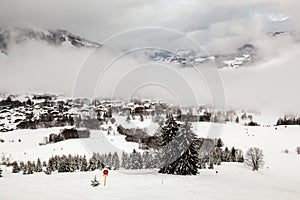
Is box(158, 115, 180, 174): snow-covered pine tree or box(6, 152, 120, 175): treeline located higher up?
box(158, 115, 180, 174): snow-covered pine tree

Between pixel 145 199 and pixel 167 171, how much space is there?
1993 cm

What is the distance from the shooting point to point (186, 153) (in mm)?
40125

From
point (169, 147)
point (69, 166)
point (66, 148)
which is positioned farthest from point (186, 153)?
point (66, 148)

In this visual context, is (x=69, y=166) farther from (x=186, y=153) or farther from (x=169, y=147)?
(x=186, y=153)

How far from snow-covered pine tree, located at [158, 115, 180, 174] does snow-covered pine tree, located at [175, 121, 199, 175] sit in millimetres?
642

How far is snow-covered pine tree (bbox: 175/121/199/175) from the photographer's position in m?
39.4

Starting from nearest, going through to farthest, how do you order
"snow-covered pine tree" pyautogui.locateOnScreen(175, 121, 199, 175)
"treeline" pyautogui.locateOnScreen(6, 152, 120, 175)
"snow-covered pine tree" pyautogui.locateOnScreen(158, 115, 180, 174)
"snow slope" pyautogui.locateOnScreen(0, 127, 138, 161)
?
1. "snow-covered pine tree" pyautogui.locateOnScreen(175, 121, 199, 175)
2. "snow-covered pine tree" pyautogui.locateOnScreen(158, 115, 180, 174)
3. "treeline" pyautogui.locateOnScreen(6, 152, 120, 175)
4. "snow slope" pyautogui.locateOnScreen(0, 127, 138, 161)

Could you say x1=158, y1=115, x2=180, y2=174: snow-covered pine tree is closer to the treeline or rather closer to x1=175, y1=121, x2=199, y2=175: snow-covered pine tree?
x1=175, y1=121, x2=199, y2=175: snow-covered pine tree

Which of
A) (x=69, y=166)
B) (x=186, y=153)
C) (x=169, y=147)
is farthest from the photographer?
(x=69, y=166)

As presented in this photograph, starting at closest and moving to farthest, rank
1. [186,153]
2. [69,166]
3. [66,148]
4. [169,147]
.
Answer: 1. [186,153]
2. [169,147]
3. [69,166]
4. [66,148]

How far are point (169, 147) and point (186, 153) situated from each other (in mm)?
2515

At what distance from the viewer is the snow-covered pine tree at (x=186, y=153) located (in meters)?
39.4

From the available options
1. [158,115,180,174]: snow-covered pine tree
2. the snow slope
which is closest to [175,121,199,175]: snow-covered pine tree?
[158,115,180,174]: snow-covered pine tree

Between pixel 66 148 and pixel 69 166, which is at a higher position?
pixel 66 148
